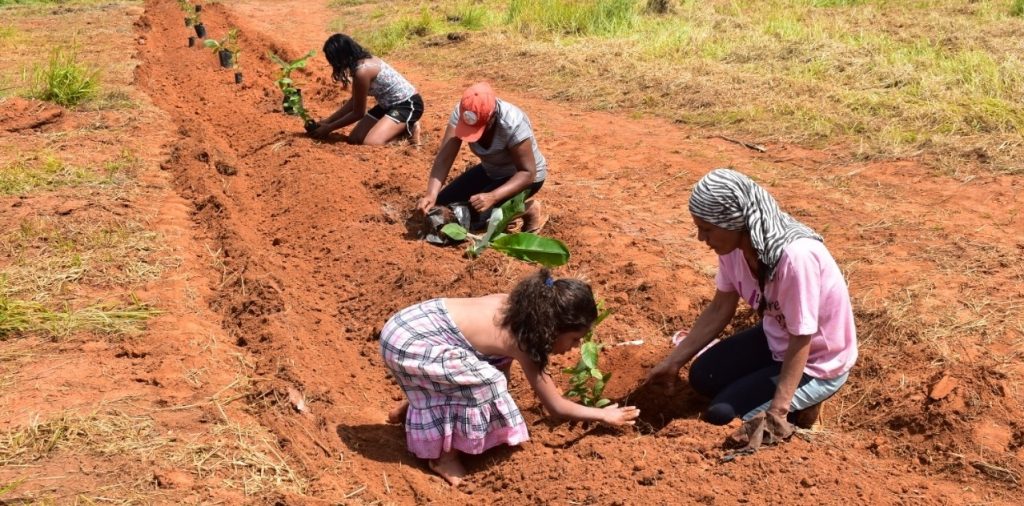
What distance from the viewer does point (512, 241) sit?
4.90 m

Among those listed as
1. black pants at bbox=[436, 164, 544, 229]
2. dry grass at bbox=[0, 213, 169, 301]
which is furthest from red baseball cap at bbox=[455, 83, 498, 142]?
dry grass at bbox=[0, 213, 169, 301]

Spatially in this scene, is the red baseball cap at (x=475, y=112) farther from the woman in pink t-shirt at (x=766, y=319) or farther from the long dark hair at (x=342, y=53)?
the long dark hair at (x=342, y=53)

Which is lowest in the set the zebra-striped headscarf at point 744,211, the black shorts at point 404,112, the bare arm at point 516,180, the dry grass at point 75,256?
the dry grass at point 75,256

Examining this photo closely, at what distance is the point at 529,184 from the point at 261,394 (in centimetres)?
227

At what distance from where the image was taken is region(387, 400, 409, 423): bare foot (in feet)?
12.7

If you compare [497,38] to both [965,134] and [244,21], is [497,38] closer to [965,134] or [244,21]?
[244,21]

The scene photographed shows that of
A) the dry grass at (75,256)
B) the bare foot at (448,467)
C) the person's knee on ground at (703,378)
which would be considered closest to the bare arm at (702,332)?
the person's knee on ground at (703,378)

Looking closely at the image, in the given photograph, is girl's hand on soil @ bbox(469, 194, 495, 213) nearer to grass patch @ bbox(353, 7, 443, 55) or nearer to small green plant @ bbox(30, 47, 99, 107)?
small green plant @ bbox(30, 47, 99, 107)

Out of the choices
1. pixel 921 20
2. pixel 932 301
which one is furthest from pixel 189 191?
pixel 921 20

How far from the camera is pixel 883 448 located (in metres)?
3.66

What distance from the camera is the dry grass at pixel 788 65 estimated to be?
23.5 feet

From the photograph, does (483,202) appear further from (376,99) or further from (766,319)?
(376,99)

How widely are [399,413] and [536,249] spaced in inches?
52.0

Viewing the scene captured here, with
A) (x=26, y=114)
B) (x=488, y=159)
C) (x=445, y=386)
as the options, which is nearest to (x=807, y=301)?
(x=445, y=386)
